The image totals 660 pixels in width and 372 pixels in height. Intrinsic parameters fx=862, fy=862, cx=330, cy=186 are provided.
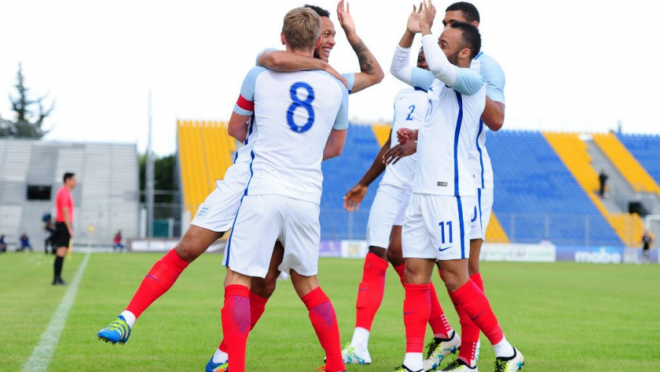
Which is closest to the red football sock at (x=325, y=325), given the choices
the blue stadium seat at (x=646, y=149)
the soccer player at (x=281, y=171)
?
the soccer player at (x=281, y=171)

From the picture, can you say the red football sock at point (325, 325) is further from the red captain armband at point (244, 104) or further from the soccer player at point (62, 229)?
the soccer player at point (62, 229)

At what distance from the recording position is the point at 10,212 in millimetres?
47406

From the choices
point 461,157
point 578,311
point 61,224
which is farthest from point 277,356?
point 61,224

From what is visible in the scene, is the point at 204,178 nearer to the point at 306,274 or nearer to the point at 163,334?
the point at 163,334

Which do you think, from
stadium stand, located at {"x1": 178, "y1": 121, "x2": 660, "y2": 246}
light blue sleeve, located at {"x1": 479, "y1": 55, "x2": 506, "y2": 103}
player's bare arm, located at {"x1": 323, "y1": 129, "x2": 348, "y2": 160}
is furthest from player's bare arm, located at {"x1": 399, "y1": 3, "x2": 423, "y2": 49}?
stadium stand, located at {"x1": 178, "y1": 121, "x2": 660, "y2": 246}

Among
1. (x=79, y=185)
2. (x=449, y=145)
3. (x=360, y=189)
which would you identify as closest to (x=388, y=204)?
(x=360, y=189)

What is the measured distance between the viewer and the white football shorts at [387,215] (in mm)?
6918

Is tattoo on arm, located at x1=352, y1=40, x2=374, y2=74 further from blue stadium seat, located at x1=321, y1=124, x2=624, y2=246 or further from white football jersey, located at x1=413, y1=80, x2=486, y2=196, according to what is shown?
blue stadium seat, located at x1=321, y1=124, x2=624, y2=246

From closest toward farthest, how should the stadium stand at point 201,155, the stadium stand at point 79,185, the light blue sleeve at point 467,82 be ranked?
1. the light blue sleeve at point 467,82
2. the stadium stand at point 79,185
3. the stadium stand at point 201,155

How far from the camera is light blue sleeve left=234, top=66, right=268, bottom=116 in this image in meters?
4.88

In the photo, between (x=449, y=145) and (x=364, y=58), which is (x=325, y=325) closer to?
(x=449, y=145)

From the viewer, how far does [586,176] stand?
165 feet

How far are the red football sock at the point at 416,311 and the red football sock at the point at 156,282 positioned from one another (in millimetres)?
1443

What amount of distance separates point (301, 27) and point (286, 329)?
174 inches
